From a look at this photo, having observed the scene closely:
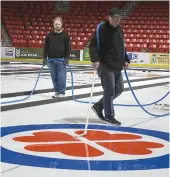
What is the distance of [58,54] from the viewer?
715 centimetres

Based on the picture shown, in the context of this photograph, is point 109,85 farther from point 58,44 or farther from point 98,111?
point 58,44

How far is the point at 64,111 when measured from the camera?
5820 millimetres

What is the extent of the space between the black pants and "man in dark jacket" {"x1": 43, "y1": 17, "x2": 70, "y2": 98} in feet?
8.01

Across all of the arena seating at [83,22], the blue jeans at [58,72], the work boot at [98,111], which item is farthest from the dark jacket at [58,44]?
the arena seating at [83,22]

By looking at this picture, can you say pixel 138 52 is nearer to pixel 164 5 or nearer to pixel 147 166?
pixel 164 5

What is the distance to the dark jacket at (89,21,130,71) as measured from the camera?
4.66 metres

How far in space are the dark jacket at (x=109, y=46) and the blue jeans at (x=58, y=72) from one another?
2532mm

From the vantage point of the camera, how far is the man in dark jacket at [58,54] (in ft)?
23.4

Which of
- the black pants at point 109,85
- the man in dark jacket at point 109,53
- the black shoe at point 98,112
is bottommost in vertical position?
the black shoe at point 98,112

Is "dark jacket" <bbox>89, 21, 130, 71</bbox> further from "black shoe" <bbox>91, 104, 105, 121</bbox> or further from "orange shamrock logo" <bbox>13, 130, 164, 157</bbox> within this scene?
"orange shamrock logo" <bbox>13, 130, 164, 157</bbox>

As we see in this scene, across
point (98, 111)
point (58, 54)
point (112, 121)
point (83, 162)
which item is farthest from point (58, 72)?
point (83, 162)

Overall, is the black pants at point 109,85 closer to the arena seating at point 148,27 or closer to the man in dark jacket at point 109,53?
the man in dark jacket at point 109,53

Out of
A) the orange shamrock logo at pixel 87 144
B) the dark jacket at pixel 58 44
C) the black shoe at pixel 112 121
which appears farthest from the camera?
the dark jacket at pixel 58 44

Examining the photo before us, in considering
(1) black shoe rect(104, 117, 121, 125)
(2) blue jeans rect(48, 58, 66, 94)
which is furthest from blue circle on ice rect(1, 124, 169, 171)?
(2) blue jeans rect(48, 58, 66, 94)
